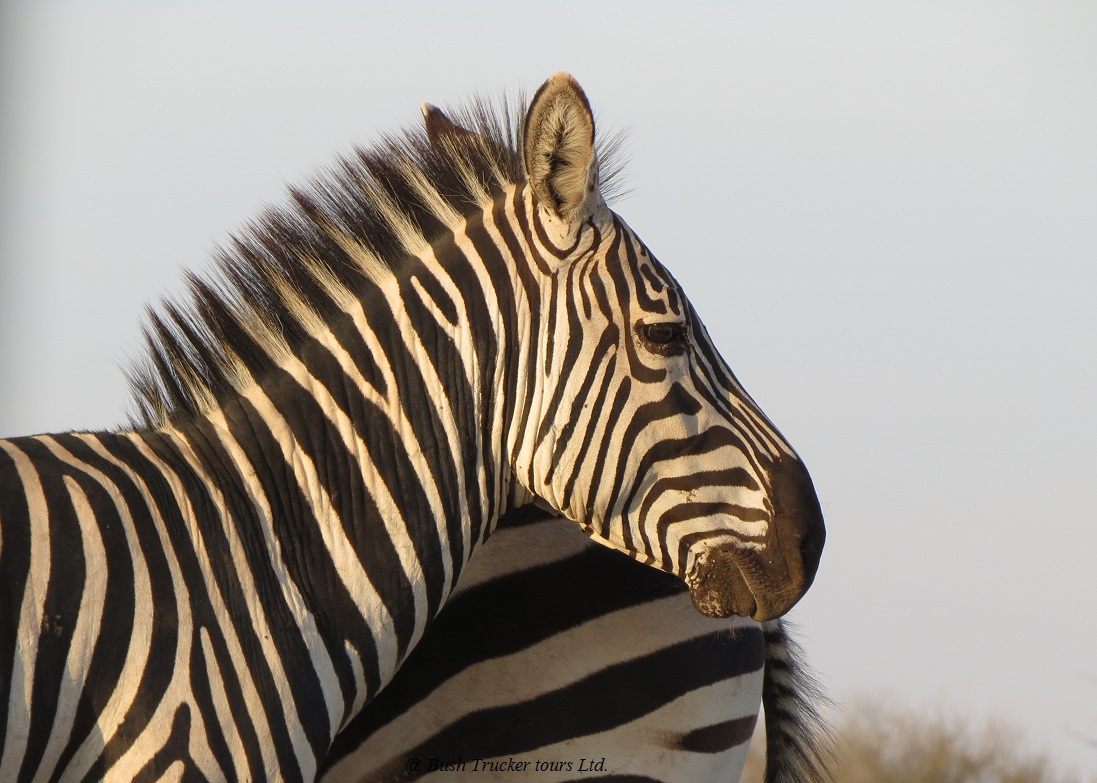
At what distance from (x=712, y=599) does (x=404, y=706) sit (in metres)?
1.43

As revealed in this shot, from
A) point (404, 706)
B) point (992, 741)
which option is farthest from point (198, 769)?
point (992, 741)

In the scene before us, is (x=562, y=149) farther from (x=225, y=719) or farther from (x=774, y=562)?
(x=225, y=719)

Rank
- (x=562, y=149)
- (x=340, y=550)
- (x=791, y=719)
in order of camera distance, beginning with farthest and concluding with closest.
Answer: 1. (x=791, y=719)
2. (x=562, y=149)
3. (x=340, y=550)

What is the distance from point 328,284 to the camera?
4.20 m

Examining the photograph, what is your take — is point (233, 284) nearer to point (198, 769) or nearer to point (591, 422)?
point (591, 422)

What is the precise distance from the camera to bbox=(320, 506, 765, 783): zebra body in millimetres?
4617

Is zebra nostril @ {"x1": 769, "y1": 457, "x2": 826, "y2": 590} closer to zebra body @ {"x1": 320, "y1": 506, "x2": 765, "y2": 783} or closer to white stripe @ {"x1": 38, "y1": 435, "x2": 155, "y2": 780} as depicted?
zebra body @ {"x1": 320, "y1": 506, "x2": 765, "y2": 783}

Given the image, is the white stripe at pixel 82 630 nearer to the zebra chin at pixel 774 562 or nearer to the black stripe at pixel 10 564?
the black stripe at pixel 10 564

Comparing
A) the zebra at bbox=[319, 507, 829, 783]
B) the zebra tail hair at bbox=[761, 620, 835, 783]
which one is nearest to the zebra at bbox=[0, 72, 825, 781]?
the zebra at bbox=[319, 507, 829, 783]

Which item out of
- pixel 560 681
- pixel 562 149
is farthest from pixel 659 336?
pixel 560 681

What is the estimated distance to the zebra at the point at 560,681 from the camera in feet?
15.1

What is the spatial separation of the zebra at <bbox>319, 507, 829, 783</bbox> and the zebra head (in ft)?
2.55

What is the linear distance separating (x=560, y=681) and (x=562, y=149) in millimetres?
2153

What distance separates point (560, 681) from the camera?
4.70m
